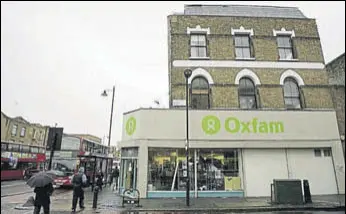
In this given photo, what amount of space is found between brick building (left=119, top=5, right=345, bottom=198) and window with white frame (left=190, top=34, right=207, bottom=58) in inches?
2.6

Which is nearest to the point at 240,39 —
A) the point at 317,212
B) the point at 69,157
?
the point at 317,212

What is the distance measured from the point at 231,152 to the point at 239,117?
2.17 meters

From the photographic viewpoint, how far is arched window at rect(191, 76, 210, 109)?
16156 millimetres

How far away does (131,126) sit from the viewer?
15.7m

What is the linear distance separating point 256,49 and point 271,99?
3549 millimetres

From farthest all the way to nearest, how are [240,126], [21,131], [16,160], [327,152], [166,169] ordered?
[21,131]
[16,160]
[327,152]
[240,126]
[166,169]

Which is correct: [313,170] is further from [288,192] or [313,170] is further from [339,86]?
[339,86]

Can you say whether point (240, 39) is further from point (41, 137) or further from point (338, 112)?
point (41, 137)

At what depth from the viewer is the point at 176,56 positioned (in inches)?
650

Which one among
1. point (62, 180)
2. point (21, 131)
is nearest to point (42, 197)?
point (62, 180)

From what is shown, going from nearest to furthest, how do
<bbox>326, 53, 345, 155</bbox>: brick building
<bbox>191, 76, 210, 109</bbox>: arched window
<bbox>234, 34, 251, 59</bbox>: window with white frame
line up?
1. <bbox>191, 76, 210, 109</bbox>: arched window
2. <bbox>326, 53, 345, 155</bbox>: brick building
3. <bbox>234, 34, 251, 59</bbox>: window with white frame

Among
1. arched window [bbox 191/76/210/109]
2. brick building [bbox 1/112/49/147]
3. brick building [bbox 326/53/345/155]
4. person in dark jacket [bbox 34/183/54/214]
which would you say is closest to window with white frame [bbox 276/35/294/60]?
brick building [bbox 326/53/345/155]

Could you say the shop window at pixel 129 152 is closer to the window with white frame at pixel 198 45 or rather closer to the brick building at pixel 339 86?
the window with white frame at pixel 198 45

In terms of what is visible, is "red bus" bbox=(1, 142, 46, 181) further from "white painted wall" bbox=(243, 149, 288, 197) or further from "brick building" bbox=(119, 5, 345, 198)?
"white painted wall" bbox=(243, 149, 288, 197)
